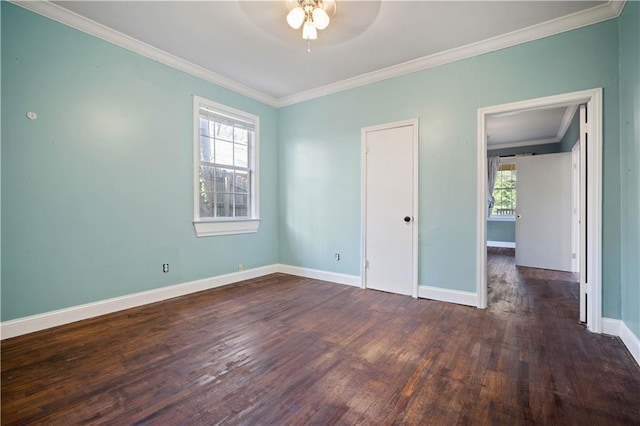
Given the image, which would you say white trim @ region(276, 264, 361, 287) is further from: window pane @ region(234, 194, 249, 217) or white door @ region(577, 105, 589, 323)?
white door @ region(577, 105, 589, 323)

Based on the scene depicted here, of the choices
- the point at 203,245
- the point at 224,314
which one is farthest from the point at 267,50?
the point at 224,314

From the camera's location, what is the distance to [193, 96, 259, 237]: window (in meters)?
3.86

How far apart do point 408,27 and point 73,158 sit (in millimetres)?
3521

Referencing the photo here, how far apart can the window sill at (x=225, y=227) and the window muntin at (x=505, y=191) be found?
7.05m

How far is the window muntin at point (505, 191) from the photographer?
26.3ft

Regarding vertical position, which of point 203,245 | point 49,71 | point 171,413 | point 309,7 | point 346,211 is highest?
point 309,7

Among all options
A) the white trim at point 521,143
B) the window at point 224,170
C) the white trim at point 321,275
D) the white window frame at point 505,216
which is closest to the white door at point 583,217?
the white trim at point 321,275

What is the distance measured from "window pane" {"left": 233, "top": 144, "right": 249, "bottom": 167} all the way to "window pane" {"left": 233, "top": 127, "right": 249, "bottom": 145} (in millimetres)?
75

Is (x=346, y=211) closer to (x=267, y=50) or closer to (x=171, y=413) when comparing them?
(x=267, y=50)

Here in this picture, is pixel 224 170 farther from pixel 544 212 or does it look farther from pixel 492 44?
pixel 544 212

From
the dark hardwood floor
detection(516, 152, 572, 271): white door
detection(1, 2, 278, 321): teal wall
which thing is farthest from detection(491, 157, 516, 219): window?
detection(1, 2, 278, 321): teal wall

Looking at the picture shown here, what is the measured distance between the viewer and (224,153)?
13.8 ft

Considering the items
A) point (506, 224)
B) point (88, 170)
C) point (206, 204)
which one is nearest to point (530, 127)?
point (506, 224)

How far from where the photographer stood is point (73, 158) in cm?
278
